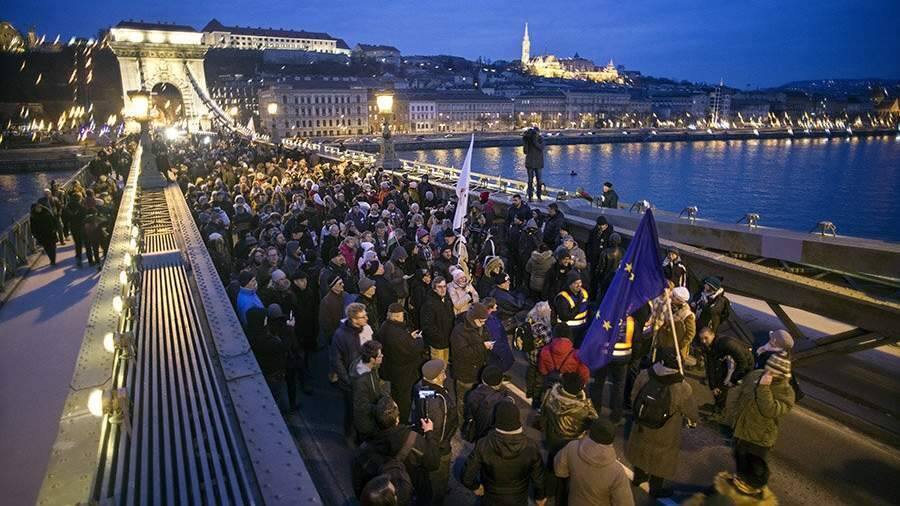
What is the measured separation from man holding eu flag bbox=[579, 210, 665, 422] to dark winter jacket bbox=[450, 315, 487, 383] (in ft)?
3.47

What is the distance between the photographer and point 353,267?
8.49 m

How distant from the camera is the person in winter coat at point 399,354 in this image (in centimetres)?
534

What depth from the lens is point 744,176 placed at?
70.5m

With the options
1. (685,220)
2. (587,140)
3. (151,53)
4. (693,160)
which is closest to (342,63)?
(587,140)

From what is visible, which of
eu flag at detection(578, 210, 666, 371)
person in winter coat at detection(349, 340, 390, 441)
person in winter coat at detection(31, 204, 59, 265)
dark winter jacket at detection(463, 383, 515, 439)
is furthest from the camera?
person in winter coat at detection(31, 204, 59, 265)

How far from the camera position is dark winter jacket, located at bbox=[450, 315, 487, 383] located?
18.1 feet

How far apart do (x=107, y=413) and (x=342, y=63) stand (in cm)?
14736

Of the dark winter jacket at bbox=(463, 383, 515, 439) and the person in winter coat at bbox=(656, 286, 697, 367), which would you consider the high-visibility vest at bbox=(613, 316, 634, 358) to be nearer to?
the person in winter coat at bbox=(656, 286, 697, 367)

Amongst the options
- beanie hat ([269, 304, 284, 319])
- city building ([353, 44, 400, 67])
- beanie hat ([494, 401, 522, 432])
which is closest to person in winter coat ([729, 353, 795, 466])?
beanie hat ([494, 401, 522, 432])

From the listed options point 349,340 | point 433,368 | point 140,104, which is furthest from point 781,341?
point 140,104

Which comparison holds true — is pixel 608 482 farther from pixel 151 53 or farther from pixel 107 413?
pixel 151 53

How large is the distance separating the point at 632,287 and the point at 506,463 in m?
2.40

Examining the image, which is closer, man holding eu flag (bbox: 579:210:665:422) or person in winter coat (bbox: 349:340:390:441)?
person in winter coat (bbox: 349:340:390:441)

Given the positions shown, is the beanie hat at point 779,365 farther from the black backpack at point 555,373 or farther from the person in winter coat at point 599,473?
the person in winter coat at point 599,473
